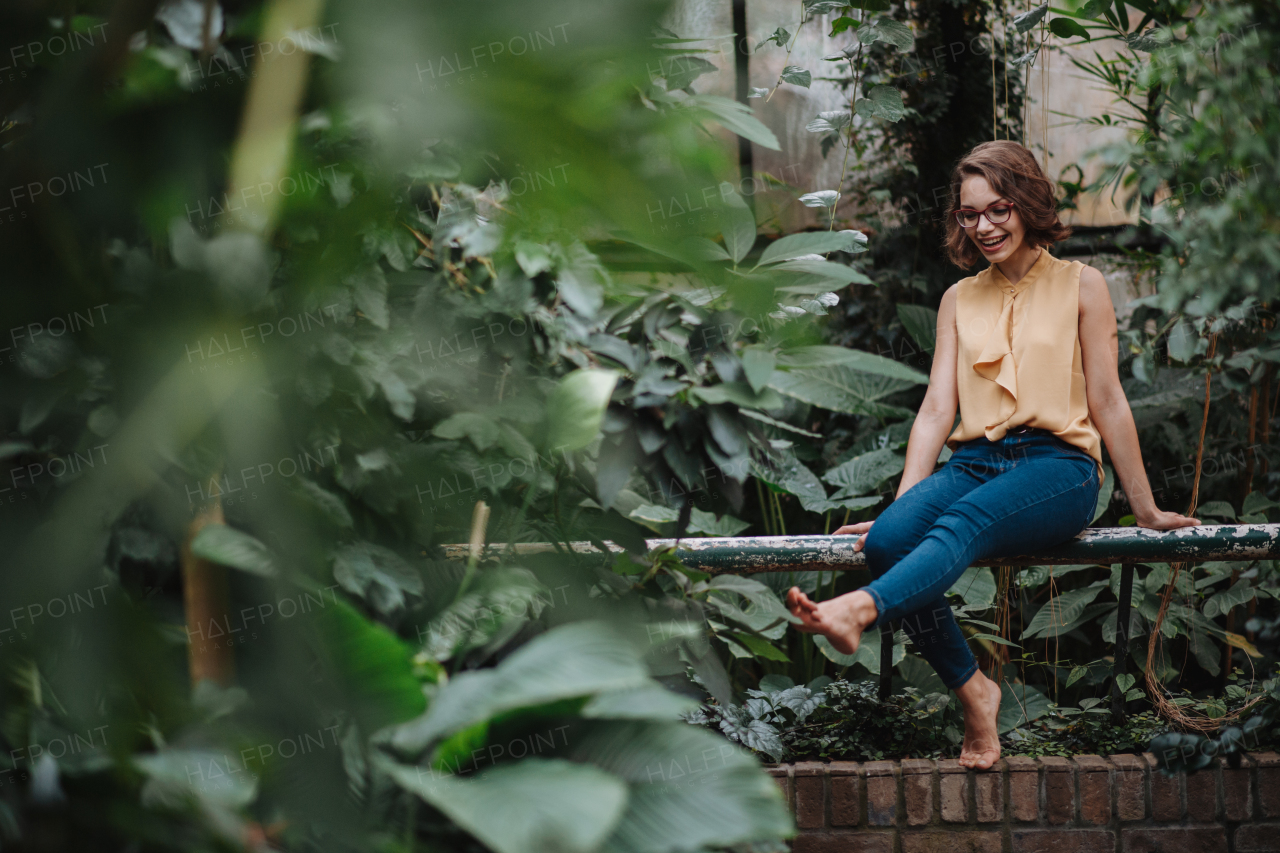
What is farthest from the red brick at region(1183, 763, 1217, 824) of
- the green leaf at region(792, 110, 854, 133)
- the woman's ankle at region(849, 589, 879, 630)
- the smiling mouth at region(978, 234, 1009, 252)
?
the green leaf at region(792, 110, 854, 133)

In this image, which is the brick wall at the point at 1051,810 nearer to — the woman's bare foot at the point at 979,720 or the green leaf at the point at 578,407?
the woman's bare foot at the point at 979,720

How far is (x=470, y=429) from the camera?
903 mm

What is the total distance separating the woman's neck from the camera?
1.84 m

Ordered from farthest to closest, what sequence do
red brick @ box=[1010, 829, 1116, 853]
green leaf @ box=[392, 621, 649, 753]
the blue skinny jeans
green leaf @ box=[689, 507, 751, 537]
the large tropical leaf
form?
green leaf @ box=[689, 507, 751, 537] → the large tropical leaf → red brick @ box=[1010, 829, 1116, 853] → the blue skinny jeans → green leaf @ box=[392, 621, 649, 753]

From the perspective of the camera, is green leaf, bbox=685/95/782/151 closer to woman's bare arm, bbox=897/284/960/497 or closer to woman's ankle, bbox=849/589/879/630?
woman's ankle, bbox=849/589/879/630

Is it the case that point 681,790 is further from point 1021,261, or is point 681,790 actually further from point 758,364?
point 1021,261

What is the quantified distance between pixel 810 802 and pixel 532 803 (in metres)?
1.16

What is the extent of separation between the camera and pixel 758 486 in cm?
287

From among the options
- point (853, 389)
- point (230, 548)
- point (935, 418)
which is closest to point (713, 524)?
point (853, 389)

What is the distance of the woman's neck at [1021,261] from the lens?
1.84 m

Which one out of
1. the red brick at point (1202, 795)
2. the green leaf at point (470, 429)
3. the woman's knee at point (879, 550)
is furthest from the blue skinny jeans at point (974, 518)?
Answer: the green leaf at point (470, 429)

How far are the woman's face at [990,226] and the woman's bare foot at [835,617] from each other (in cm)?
80

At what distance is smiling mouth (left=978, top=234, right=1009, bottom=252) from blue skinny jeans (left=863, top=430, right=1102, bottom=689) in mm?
360

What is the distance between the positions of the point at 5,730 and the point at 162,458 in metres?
0.27
